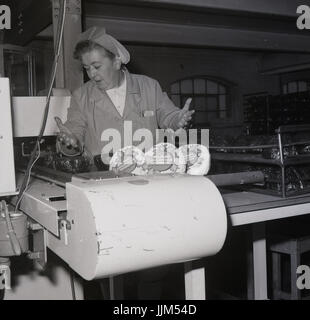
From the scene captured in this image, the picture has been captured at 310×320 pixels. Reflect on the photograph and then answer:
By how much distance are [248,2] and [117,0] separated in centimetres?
126

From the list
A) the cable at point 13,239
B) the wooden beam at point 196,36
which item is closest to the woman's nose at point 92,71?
the cable at point 13,239

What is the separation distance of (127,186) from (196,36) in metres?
4.90

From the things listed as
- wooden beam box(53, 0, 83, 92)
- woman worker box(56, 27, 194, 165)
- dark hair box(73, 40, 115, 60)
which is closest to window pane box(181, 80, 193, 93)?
wooden beam box(53, 0, 83, 92)

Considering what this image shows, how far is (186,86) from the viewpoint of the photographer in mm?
8539

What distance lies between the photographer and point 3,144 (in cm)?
119

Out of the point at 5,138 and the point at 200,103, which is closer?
the point at 5,138

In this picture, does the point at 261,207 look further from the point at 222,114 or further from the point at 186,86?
the point at 222,114

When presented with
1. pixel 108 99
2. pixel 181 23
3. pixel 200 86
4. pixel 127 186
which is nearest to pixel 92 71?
pixel 108 99

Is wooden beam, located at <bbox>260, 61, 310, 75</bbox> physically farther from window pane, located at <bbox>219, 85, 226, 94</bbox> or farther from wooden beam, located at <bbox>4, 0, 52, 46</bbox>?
wooden beam, located at <bbox>4, 0, 52, 46</bbox>

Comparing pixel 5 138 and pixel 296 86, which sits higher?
pixel 296 86

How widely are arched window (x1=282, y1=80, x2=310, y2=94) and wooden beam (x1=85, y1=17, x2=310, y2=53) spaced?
3703mm

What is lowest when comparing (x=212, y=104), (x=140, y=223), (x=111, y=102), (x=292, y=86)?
(x=140, y=223)

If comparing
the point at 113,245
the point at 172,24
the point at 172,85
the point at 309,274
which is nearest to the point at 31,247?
the point at 113,245

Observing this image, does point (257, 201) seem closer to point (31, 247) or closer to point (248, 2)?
point (31, 247)
